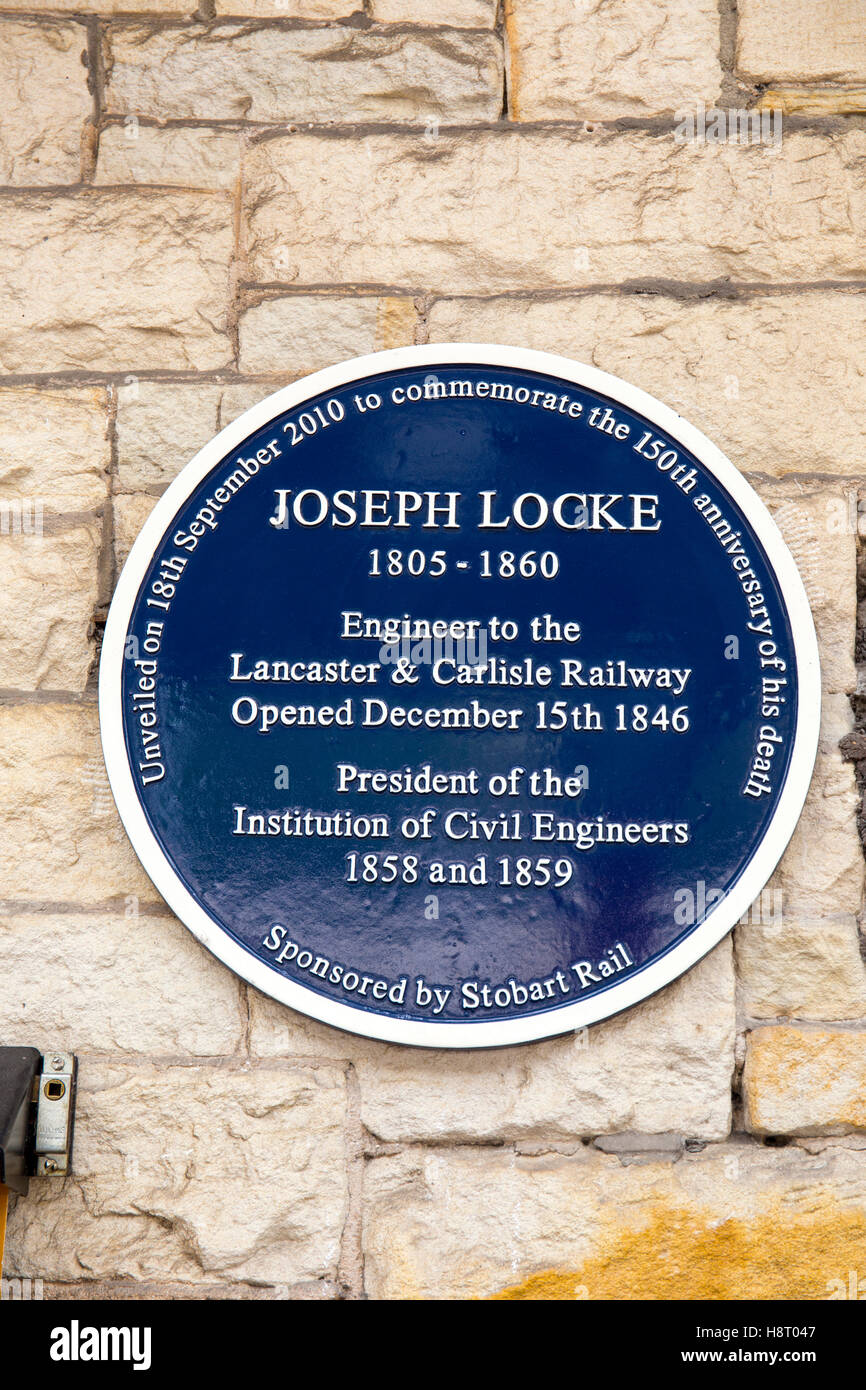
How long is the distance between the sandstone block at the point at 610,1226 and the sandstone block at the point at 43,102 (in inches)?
Result: 88.3

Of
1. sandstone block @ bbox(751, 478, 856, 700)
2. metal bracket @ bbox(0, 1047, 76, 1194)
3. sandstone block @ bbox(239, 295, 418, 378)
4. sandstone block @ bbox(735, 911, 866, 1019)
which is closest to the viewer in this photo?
metal bracket @ bbox(0, 1047, 76, 1194)

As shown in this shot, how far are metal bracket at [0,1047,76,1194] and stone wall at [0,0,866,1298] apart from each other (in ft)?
0.14

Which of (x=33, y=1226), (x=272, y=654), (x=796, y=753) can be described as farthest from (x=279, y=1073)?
(x=796, y=753)

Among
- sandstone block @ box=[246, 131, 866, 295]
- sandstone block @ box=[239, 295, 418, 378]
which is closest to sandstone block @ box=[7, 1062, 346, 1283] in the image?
sandstone block @ box=[239, 295, 418, 378]

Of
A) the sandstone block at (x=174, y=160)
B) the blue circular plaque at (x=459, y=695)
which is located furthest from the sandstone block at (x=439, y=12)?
the blue circular plaque at (x=459, y=695)

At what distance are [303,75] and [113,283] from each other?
0.63 m

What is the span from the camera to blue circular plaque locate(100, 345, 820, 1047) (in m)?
2.32

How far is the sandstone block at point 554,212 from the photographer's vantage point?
2607 millimetres

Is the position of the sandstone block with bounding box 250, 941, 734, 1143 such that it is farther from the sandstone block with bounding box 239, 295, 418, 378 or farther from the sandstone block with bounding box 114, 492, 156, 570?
the sandstone block with bounding box 239, 295, 418, 378

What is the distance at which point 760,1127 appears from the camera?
7.66 ft

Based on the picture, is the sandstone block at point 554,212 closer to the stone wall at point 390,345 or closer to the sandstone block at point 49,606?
the stone wall at point 390,345

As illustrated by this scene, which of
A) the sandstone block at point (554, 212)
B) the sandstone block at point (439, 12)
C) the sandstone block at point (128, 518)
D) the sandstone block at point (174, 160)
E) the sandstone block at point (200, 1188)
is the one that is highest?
the sandstone block at point (439, 12)

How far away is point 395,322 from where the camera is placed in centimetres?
259
